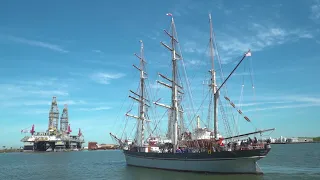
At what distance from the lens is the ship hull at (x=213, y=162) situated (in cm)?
4872

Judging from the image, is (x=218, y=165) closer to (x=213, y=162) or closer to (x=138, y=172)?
(x=213, y=162)

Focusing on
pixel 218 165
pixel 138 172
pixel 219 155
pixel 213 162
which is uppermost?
pixel 219 155

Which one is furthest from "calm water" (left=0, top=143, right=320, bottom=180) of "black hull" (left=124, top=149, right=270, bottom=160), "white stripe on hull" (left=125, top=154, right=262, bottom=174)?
"black hull" (left=124, top=149, right=270, bottom=160)

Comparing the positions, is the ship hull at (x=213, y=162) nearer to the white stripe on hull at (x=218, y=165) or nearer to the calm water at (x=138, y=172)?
the white stripe on hull at (x=218, y=165)

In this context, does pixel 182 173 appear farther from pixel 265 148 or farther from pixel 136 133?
pixel 136 133

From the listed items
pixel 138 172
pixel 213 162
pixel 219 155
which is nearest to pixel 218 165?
pixel 213 162

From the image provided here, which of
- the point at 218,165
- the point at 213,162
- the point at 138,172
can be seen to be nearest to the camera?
the point at 218,165

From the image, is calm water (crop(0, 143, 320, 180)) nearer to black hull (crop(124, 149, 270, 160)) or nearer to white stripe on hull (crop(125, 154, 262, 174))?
white stripe on hull (crop(125, 154, 262, 174))

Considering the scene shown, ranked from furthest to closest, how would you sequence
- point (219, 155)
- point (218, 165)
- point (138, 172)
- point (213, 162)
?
point (138, 172)
point (213, 162)
point (218, 165)
point (219, 155)

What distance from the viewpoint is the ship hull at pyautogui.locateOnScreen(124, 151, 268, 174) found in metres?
48.7

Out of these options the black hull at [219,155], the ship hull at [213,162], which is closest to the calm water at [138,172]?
the ship hull at [213,162]

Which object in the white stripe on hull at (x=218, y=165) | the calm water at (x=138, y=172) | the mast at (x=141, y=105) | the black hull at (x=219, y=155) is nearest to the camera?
the black hull at (x=219, y=155)

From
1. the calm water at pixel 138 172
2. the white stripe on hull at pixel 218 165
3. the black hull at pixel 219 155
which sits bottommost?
the calm water at pixel 138 172

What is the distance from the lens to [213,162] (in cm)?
5081
